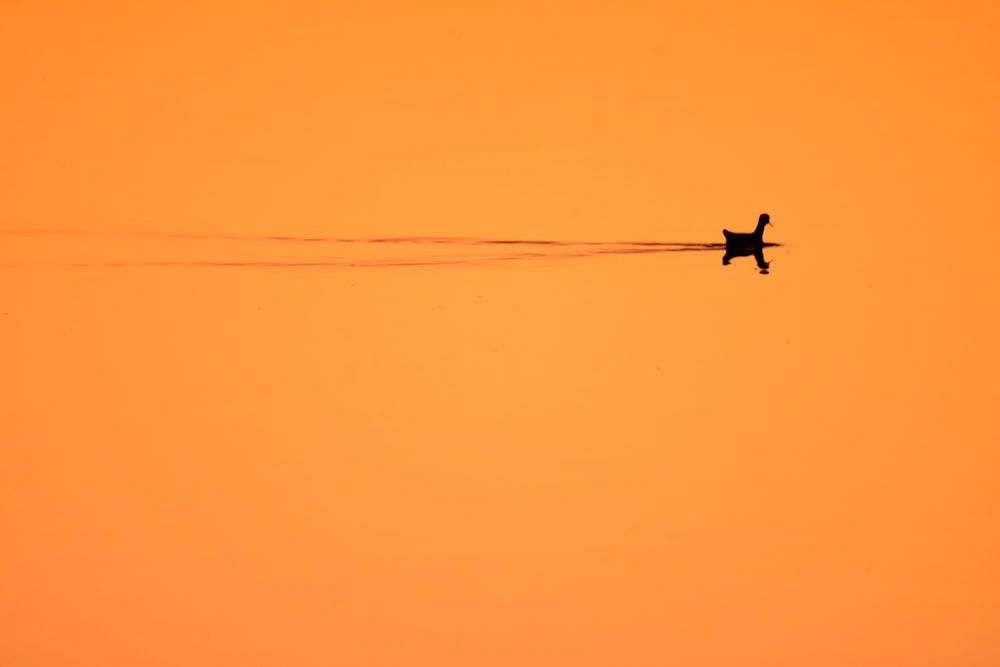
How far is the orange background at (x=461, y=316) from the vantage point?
47.7 inches

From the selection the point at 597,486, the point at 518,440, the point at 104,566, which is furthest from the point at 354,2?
the point at 104,566

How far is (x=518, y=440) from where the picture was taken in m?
1.23

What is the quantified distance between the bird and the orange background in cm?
2

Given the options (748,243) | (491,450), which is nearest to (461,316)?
(491,450)

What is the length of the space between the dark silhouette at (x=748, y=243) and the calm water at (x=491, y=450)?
1 cm

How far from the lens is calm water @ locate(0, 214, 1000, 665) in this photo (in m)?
1.22

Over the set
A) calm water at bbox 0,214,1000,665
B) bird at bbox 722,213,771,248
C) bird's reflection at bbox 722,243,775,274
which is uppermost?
bird at bbox 722,213,771,248

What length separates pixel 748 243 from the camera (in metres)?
1.22

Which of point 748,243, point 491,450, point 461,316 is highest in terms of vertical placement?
point 748,243

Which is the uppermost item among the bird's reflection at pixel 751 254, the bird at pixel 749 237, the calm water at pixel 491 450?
the bird at pixel 749 237

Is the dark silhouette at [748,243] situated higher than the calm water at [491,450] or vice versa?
the dark silhouette at [748,243]

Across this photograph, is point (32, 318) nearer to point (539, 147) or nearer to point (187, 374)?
point (187, 374)

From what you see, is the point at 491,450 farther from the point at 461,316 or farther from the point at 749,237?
the point at 749,237

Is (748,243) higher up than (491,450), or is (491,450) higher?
(748,243)
